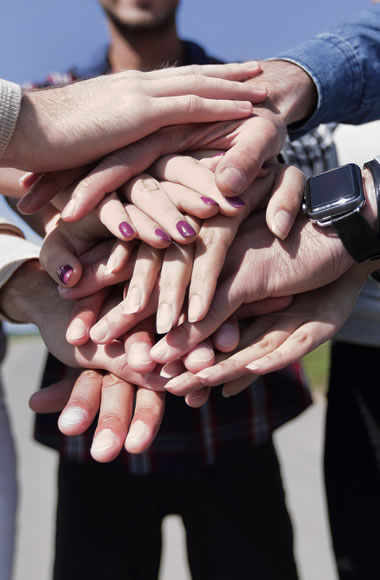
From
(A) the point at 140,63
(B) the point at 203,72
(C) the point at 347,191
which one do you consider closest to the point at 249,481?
(C) the point at 347,191

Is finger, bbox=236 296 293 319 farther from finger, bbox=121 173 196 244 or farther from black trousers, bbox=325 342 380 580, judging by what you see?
black trousers, bbox=325 342 380 580

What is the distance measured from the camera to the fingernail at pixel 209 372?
0.95 metres

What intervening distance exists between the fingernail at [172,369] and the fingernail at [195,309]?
0.12m

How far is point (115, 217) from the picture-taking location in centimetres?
100

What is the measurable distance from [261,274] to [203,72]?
457mm

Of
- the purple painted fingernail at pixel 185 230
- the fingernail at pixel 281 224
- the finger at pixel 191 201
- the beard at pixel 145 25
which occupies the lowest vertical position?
the fingernail at pixel 281 224

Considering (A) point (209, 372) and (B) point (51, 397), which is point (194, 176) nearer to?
(A) point (209, 372)

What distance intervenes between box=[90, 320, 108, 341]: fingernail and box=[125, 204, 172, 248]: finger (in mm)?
171

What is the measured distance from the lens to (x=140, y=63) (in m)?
1.93

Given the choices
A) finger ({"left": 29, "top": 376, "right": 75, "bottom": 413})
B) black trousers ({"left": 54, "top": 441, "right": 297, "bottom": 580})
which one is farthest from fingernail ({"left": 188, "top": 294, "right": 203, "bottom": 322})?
black trousers ({"left": 54, "top": 441, "right": 297, "bottom": 580})

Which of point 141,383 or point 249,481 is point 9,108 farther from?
point 249,481

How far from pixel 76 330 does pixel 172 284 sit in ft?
0.74

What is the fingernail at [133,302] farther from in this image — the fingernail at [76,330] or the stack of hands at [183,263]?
the fingernail at [76,330]

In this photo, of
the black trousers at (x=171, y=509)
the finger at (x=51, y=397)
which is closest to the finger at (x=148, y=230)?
the finger at (x=51, y=397)
